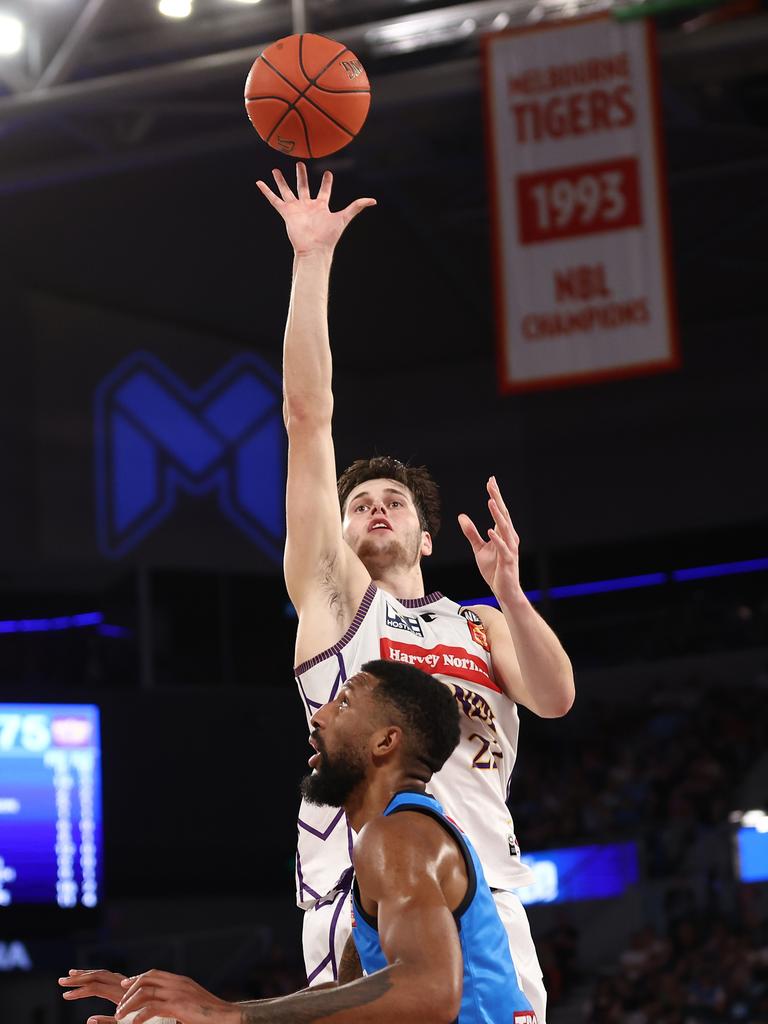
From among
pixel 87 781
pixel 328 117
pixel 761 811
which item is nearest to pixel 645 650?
pixel 761 811

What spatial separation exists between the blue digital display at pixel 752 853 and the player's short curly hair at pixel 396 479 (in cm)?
1176

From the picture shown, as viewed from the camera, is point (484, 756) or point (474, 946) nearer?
point (474, 946)

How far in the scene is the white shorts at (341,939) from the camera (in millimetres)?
4191

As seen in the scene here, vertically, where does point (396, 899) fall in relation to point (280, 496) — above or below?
below

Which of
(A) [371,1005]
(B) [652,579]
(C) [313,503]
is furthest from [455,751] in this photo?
(B) [652,579]

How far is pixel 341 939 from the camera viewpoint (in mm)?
4172

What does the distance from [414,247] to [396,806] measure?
15.8 metres

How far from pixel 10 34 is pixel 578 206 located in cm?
458

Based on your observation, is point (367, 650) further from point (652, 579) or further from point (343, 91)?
point (652, 579)

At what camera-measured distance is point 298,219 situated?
4832 mm

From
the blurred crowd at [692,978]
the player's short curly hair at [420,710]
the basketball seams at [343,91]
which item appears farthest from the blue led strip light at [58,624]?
the player's short curly hair at [420,710]

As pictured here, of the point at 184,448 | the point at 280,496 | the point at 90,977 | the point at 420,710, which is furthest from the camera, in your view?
the point at 280,496

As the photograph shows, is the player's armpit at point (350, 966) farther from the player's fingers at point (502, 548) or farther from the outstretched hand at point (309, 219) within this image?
the outstretched hand at point (309, 219)

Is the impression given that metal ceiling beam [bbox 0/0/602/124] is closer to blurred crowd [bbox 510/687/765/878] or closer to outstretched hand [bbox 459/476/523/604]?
outstretched hand [bbox 459/476/523/604]
